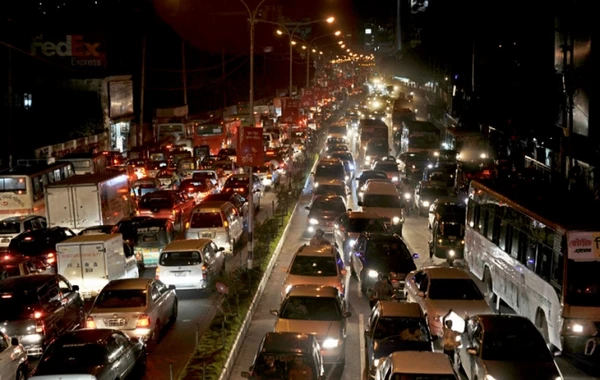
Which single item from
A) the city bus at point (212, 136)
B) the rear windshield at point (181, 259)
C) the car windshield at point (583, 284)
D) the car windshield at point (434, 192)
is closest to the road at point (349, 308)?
the car windshield at point (434, 192)

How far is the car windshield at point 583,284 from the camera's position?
15.0 meters

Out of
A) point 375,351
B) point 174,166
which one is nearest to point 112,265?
point 375,351

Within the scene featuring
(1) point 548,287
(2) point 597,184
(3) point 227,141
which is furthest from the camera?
(3) point 227,141

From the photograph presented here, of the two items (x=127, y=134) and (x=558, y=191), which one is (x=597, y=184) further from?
(x=127, y=134)

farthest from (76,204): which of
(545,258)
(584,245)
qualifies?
(584,245)

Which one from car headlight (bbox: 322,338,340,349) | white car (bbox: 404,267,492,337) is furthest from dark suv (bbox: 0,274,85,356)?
white car (bbox: 404,267,492,337)

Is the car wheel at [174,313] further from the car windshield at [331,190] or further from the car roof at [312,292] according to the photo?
the car windshield at [331,190]

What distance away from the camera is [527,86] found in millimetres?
62688

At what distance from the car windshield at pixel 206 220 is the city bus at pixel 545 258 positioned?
8971 millimetres

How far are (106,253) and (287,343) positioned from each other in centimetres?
971

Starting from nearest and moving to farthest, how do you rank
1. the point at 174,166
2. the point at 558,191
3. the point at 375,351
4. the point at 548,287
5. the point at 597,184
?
the point at 375,351 < the point at 548,287 < the point at 558,191 < the point at 597,184 < the point at 174,166

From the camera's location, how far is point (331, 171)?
135 ft

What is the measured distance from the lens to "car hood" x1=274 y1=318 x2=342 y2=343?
15.9 meters

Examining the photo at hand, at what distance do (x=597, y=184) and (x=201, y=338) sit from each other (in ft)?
78.7
